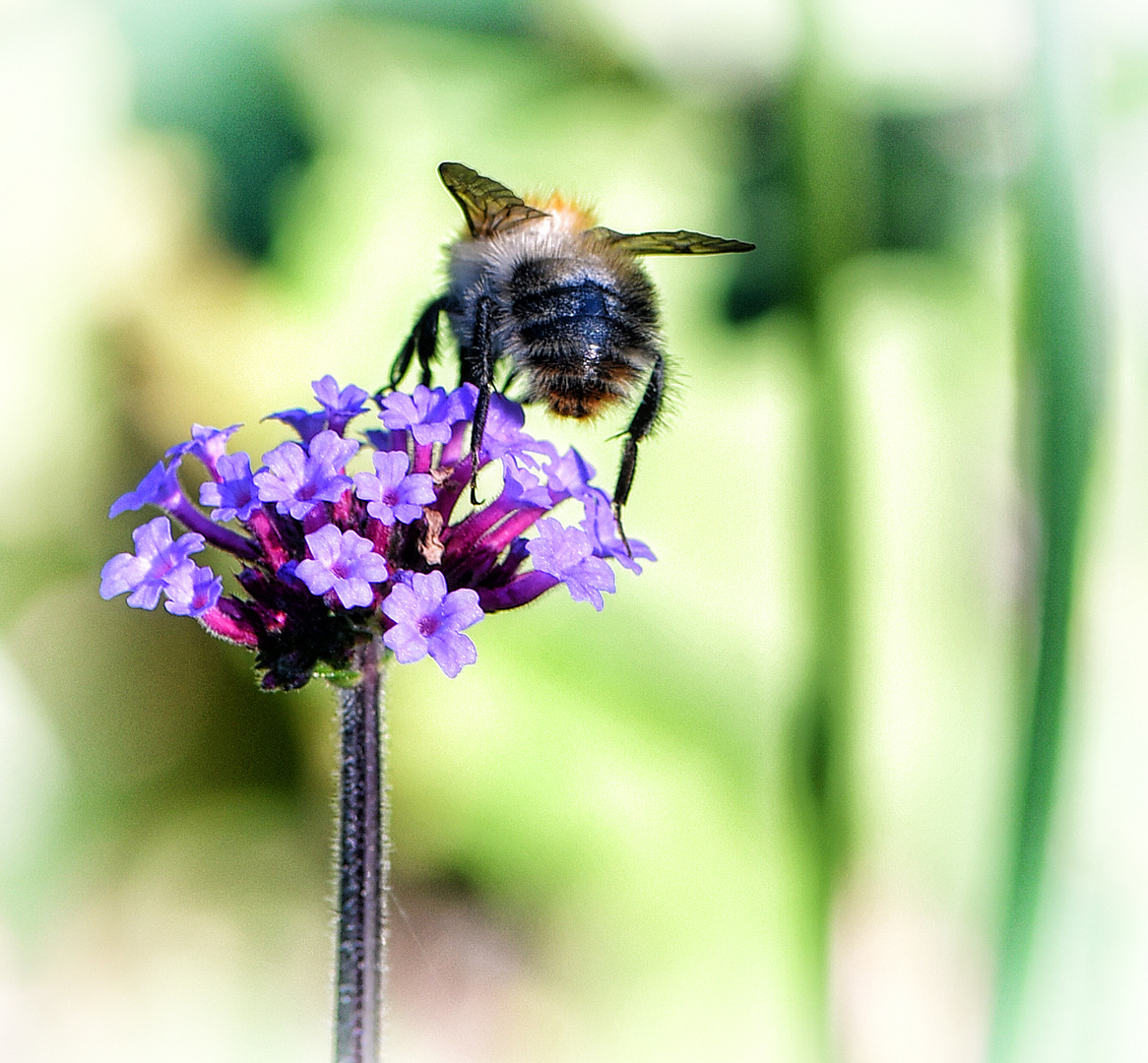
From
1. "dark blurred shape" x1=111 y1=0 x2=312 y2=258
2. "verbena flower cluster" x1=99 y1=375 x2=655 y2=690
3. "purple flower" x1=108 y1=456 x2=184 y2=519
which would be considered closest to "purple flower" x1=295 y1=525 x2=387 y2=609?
"verbena flower cluster" x1=99 y1=375 x2=655 y2=690

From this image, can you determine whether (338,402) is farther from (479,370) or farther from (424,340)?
(424,340)

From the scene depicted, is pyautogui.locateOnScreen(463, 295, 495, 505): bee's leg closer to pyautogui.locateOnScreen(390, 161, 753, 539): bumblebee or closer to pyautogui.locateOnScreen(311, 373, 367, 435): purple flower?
pyautogui.locateOnScreen(390, 161, 753, 539): bumblebee

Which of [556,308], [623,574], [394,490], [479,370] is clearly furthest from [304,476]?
[623,574]

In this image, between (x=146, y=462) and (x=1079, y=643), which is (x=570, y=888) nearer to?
(x=1079, y=643)

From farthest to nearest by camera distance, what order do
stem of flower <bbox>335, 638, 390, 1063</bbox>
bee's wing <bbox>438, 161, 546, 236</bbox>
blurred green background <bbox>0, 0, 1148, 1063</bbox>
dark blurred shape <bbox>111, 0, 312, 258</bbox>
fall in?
dark blurred shape <bbox>111, 0, 312, 258</bbox>
blurred green background <bbox>0, 0, 1148, 1063</bbox>
bee's wing <bbox>438, 161, 546, 236</bbox>
stem of flower <bbox>335, 638, 390, 1063</bbox>

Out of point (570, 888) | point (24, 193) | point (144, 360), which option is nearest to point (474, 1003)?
A: point (570, 888)

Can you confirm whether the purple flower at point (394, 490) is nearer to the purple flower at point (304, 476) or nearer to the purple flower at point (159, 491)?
the purple flower at point (304, 476)

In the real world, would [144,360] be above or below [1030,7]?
below
